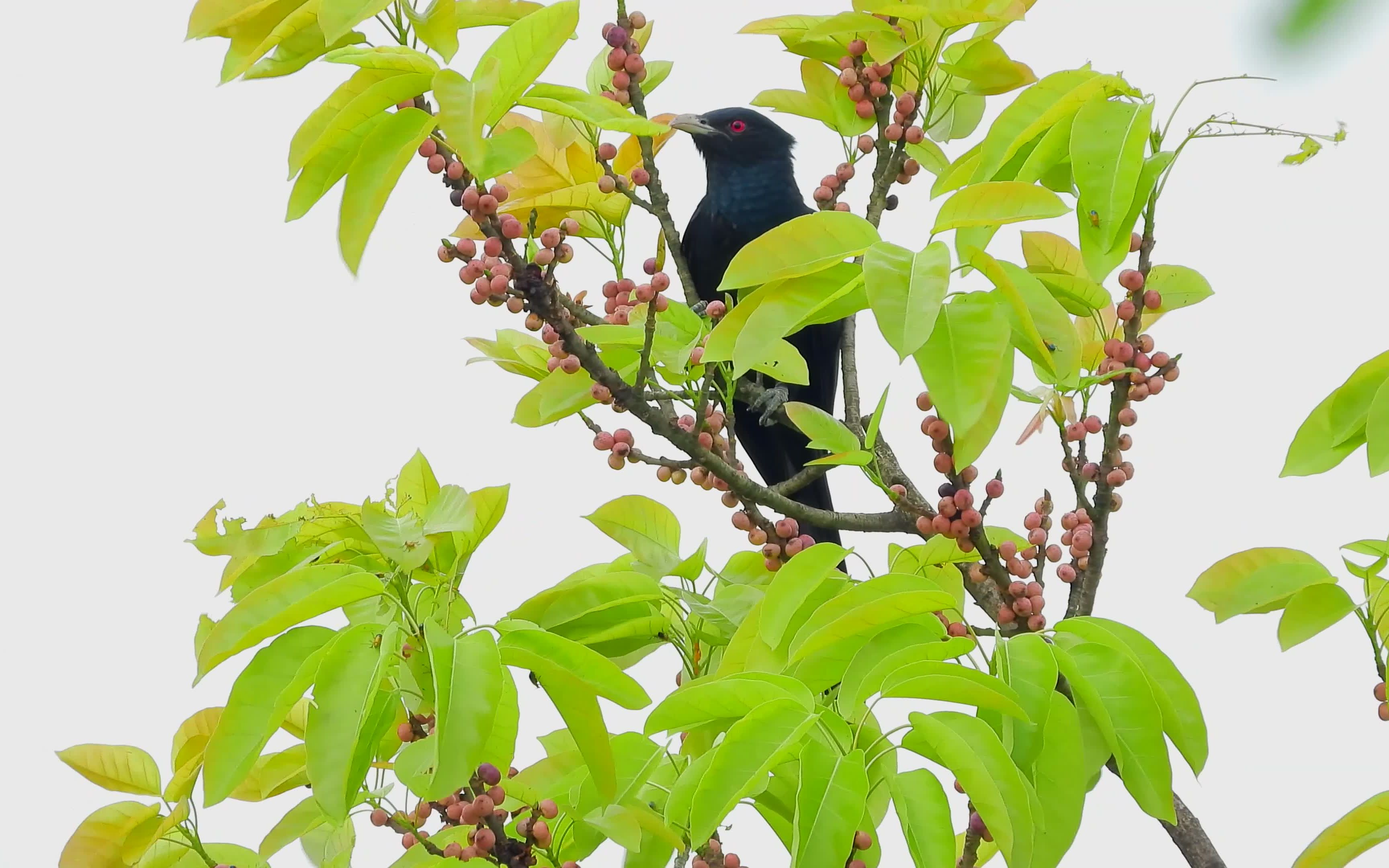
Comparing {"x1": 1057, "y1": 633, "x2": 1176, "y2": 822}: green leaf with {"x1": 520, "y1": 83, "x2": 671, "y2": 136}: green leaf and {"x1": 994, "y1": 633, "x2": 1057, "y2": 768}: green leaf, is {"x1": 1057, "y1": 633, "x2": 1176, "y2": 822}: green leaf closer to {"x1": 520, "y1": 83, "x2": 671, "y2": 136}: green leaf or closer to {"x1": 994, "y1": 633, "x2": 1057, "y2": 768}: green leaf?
{"x1": 994, "y1": 633, "x2": 1057, "y2": 768}: green leaf

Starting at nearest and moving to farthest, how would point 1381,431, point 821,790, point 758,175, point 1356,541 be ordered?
1. point 821,790
2. point 1381,431
3. point 1356,541
4. point 758,175

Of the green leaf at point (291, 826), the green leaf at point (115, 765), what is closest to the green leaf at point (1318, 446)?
the green leaf at point (291, 826)

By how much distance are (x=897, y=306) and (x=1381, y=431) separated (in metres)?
0.48

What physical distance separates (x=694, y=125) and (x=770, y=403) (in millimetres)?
803

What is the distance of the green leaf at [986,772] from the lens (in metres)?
1.00

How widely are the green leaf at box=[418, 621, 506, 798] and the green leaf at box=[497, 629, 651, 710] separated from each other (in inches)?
1.4

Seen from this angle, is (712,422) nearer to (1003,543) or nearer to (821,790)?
(1003,543)

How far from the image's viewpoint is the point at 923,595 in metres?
1.11

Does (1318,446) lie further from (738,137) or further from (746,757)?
(738,137)

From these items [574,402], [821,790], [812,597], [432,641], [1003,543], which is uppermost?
[574,402]

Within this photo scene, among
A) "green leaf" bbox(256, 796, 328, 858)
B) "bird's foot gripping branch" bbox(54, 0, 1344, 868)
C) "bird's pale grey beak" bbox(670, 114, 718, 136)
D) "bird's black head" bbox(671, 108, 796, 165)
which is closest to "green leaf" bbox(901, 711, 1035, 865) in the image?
"bird's foot gripping branch" bbox(54, 0, 1344, 868)

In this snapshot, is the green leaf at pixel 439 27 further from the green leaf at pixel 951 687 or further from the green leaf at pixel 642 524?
Answer: the green leaf at pixel 951 687

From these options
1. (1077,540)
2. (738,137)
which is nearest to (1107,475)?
(1077,540)

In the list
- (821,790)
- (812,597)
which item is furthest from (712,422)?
(821,790)
